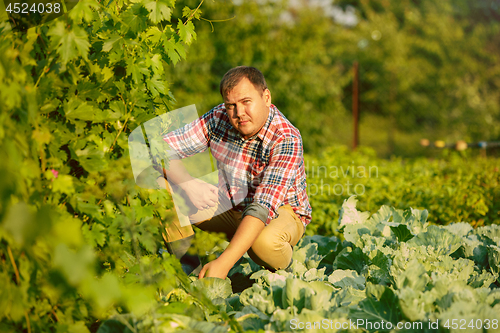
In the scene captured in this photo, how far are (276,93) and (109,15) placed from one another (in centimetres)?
598

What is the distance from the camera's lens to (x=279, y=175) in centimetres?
197

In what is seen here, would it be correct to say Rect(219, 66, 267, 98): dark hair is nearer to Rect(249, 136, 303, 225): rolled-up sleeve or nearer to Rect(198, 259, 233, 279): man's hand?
Rect(249, 136, 303, 225): rolled-up sleeve

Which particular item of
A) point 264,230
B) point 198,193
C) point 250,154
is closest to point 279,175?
point 264,230

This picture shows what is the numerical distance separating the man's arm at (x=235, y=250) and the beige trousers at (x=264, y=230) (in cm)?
21

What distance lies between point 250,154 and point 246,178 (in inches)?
6.1

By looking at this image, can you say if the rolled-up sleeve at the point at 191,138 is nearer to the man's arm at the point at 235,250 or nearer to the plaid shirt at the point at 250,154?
the plaid shirt at the point at 250,154

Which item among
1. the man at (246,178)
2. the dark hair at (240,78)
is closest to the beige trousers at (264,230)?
the man at (246,178)

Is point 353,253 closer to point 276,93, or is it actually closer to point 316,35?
point 276,93

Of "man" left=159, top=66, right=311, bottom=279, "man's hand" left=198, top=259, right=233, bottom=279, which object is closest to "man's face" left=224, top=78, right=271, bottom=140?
"man" left=159, top=66, right=311, bottom=279

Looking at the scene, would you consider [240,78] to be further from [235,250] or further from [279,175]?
[235,250]

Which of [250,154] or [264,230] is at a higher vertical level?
[250,154]

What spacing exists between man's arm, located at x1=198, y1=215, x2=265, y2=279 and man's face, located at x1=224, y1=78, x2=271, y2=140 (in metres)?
0.60

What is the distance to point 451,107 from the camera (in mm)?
11531

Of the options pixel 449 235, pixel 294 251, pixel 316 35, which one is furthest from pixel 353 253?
pixel 316 35
